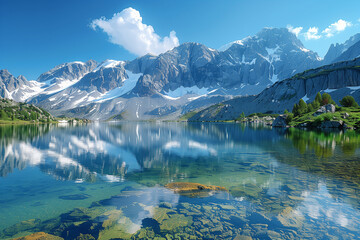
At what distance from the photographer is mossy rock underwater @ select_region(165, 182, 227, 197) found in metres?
19.2

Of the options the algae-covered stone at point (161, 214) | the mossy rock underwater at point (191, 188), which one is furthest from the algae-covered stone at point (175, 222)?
the mossy rock underwater at point (191, 188)

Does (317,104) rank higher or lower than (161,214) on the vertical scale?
higher

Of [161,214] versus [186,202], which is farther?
[186,202]

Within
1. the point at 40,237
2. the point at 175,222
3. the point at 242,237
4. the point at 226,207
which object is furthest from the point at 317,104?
the point at 40,237

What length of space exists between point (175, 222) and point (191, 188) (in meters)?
7.21

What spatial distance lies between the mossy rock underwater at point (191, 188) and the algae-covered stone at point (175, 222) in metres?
4.48

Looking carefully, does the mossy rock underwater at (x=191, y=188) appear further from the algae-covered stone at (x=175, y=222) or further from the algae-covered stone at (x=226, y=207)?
the algae-covered stone at (x=175, y=222)

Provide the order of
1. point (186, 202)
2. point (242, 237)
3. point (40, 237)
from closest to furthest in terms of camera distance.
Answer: point (242, 237) → point (40, 237) → point (186, 202)

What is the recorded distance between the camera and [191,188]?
67.8 feet

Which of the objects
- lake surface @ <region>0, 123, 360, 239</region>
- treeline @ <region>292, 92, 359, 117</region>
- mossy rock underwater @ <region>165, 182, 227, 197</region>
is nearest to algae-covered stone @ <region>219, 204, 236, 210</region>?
lake surface @ <region>0, 123, 360, 239</region>

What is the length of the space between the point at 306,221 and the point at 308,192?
6.01 metres

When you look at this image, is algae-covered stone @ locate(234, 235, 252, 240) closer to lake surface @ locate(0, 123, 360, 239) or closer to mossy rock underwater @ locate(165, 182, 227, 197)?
lake surface @ locate(0, 123, 360, 239)

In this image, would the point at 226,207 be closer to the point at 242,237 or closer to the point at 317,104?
the point at 242,237

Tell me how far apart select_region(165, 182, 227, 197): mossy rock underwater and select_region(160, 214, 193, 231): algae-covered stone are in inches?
176
